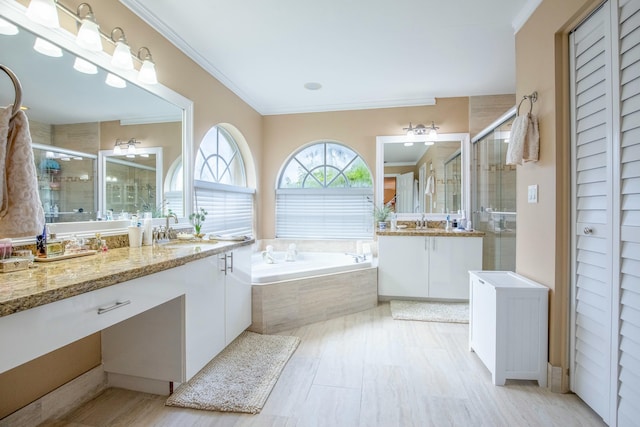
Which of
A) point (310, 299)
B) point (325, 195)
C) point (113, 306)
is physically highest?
point (325, 195)

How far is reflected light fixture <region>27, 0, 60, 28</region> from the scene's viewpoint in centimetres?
138

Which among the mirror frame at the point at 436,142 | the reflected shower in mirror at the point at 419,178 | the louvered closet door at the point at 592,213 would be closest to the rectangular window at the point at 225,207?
the mirror frame at the point at 436,142

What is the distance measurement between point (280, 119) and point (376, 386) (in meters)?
3.46

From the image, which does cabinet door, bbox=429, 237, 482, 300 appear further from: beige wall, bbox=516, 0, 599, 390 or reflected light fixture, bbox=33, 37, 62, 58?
reflected light fixture, bbox=33, 37, 62, 58

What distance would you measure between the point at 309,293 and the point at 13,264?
6.85 ft

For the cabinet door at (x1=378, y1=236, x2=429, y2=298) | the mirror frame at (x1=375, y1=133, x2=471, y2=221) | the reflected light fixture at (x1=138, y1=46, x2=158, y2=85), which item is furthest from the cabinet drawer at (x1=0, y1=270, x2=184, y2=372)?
the mirror frame at (x1=375, y1=133, x2=471, y2=221)

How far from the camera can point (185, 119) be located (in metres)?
2.58

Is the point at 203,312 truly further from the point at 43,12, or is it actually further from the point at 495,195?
the point at 495,195

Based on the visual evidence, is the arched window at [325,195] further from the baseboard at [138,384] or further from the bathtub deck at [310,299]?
the baseboard at [138,384]

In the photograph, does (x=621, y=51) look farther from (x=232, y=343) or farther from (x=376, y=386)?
(x=232, y=343)

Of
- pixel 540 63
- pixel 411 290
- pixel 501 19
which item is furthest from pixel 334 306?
pixel 501 19

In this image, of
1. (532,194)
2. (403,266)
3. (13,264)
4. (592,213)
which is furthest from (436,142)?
(13,264)

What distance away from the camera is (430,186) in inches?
151

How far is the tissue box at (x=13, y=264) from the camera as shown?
1.18 metres
